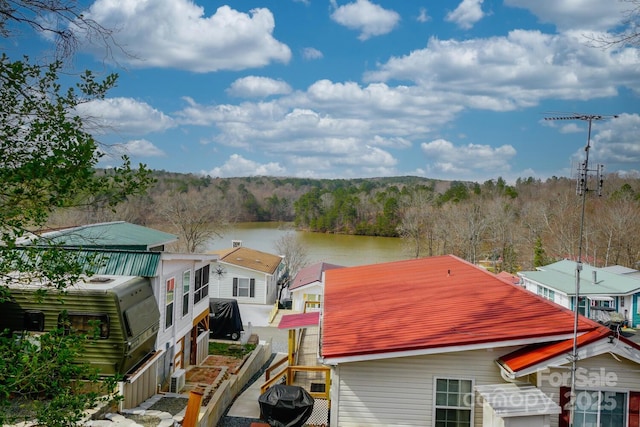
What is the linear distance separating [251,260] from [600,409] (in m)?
27.9

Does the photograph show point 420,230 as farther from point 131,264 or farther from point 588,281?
point 131,264

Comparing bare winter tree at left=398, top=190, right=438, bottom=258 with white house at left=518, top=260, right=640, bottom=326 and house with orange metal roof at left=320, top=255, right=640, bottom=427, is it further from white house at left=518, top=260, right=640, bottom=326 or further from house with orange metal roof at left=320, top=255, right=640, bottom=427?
house with orange metal roof at left=320, top=255, right=640, bottom=427

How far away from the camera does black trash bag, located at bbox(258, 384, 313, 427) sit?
10.1 meters

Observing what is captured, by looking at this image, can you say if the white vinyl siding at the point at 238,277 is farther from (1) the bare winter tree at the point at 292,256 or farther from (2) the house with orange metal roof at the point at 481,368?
(2) the house with orange metal roof at the point at 481,368

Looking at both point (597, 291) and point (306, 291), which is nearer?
point (597, 291)

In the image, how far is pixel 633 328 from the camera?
26531 mm

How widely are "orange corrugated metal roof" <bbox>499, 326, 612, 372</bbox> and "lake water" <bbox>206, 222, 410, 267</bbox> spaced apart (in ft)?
Result: 139

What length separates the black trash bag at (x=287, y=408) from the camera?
33.3 feet

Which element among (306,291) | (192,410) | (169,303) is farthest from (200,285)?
(306,291)

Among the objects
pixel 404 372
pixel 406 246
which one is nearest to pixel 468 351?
pixel 404 372

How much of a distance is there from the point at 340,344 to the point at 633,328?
23.5m

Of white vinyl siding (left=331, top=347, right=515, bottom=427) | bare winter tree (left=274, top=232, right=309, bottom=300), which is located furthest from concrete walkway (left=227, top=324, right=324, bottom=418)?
bare winter tree (left=274, top=232, right=309, bottom=300)

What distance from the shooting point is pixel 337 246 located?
→ 73.2 m

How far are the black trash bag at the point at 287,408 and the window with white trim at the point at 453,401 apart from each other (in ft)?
8.45
